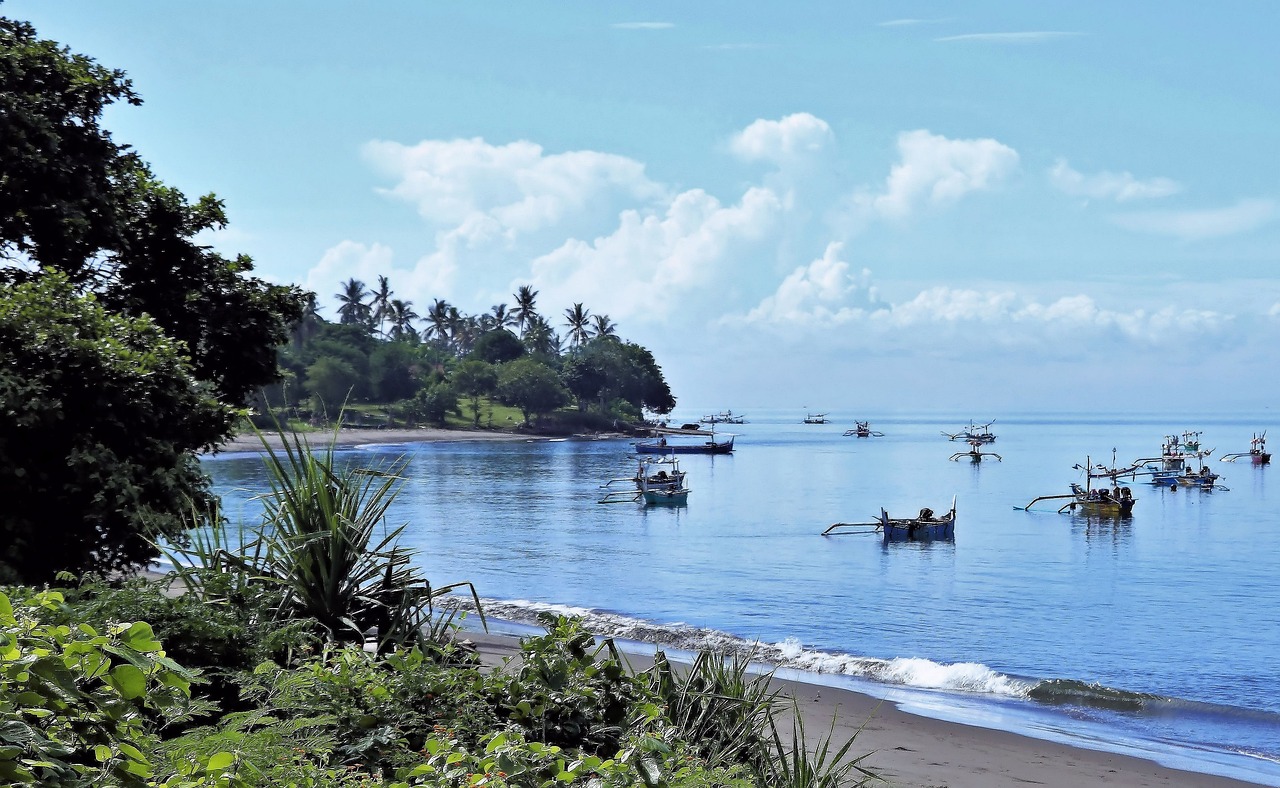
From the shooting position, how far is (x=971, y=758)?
12.6 m

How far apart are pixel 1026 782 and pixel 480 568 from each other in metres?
23.9

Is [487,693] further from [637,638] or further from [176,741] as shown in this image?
[637,638]

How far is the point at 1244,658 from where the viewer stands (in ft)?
73.6

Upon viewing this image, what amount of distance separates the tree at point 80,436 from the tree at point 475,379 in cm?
10797

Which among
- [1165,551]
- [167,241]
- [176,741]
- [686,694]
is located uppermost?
[167,241]

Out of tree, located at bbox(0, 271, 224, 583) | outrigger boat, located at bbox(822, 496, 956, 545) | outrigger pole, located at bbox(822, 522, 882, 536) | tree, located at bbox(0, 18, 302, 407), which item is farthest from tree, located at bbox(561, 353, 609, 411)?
tree, located at bbox(0, 271, 224, 583)

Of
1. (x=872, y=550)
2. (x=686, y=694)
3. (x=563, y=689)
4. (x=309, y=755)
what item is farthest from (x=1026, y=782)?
(x=872, y=550)

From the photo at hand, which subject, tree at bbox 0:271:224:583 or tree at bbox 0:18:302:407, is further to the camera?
tree at bbox 0:18:302:407

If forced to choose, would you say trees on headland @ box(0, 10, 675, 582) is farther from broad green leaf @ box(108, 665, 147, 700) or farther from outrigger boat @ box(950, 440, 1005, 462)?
outrigger boat @ box(950, 440, 1005, 462)

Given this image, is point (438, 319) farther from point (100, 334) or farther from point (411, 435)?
point (100, 334)

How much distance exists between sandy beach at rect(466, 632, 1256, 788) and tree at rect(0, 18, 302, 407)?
5771 mm

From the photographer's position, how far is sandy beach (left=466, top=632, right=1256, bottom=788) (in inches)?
457

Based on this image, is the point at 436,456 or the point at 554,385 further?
the point at 554,385

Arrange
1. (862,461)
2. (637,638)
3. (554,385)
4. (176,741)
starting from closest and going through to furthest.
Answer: (176,741)
(637,638)
(862,461)
(554,385)
